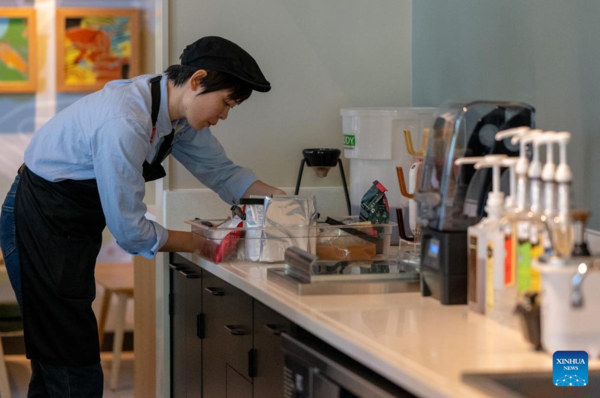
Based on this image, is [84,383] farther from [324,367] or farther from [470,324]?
[470,324]

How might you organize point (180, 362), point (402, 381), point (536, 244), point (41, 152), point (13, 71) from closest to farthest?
point (402, 381)
point (536, 244)
point (41, 152)
point (180, 362)
point (13, 71)

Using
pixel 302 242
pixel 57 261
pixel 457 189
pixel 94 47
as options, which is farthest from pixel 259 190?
pixel 94 47

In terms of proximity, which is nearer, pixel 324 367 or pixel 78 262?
pixel 324 367

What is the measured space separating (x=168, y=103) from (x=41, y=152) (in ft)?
1.16

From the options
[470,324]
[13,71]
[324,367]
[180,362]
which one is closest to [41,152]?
[180,362]

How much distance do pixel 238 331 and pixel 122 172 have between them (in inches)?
Answer: 18.7

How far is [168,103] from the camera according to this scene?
2.33m

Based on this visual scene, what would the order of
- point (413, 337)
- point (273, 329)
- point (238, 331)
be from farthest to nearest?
1. point (238, 331)
2. point (273, 329)
3. point (413, 337)

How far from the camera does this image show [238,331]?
6.89ft

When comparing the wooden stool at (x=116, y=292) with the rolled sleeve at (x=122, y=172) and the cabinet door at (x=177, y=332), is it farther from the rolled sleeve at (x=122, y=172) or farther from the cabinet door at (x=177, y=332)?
the rolled sleeve at (x=122, y=172)

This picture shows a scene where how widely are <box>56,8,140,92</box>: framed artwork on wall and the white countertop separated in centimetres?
249

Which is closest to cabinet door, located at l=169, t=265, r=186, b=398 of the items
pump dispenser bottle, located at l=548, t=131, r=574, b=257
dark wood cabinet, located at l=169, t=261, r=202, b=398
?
dark wood cabinet, located at l=169, t=261, r=202, b=398

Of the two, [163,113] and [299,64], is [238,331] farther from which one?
[299,64]

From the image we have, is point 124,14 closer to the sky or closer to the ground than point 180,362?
closer to the sky
